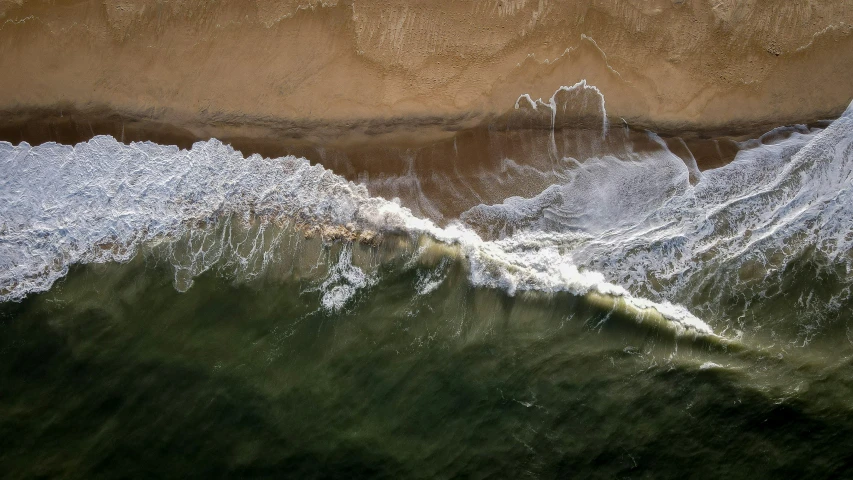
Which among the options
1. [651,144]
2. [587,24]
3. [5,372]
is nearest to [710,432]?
[651,144]

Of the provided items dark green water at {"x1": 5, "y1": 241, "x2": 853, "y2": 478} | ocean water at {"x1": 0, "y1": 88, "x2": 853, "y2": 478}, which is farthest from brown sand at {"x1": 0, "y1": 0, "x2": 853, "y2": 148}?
dark green water at {"x1": 5, "y1": 241, "x2": 853, "y2": 478}

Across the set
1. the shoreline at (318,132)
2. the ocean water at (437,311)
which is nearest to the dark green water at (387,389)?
the ocean water at (437,311)

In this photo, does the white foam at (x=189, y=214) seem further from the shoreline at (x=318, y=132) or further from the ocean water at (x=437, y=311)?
the shoreline at (x=318, y=132)

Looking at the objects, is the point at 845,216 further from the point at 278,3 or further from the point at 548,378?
the point at 278,3

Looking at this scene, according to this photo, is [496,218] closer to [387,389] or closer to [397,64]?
[397,64]

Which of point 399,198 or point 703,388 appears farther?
point 399,198

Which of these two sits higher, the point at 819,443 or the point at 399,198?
the point at 399,198
